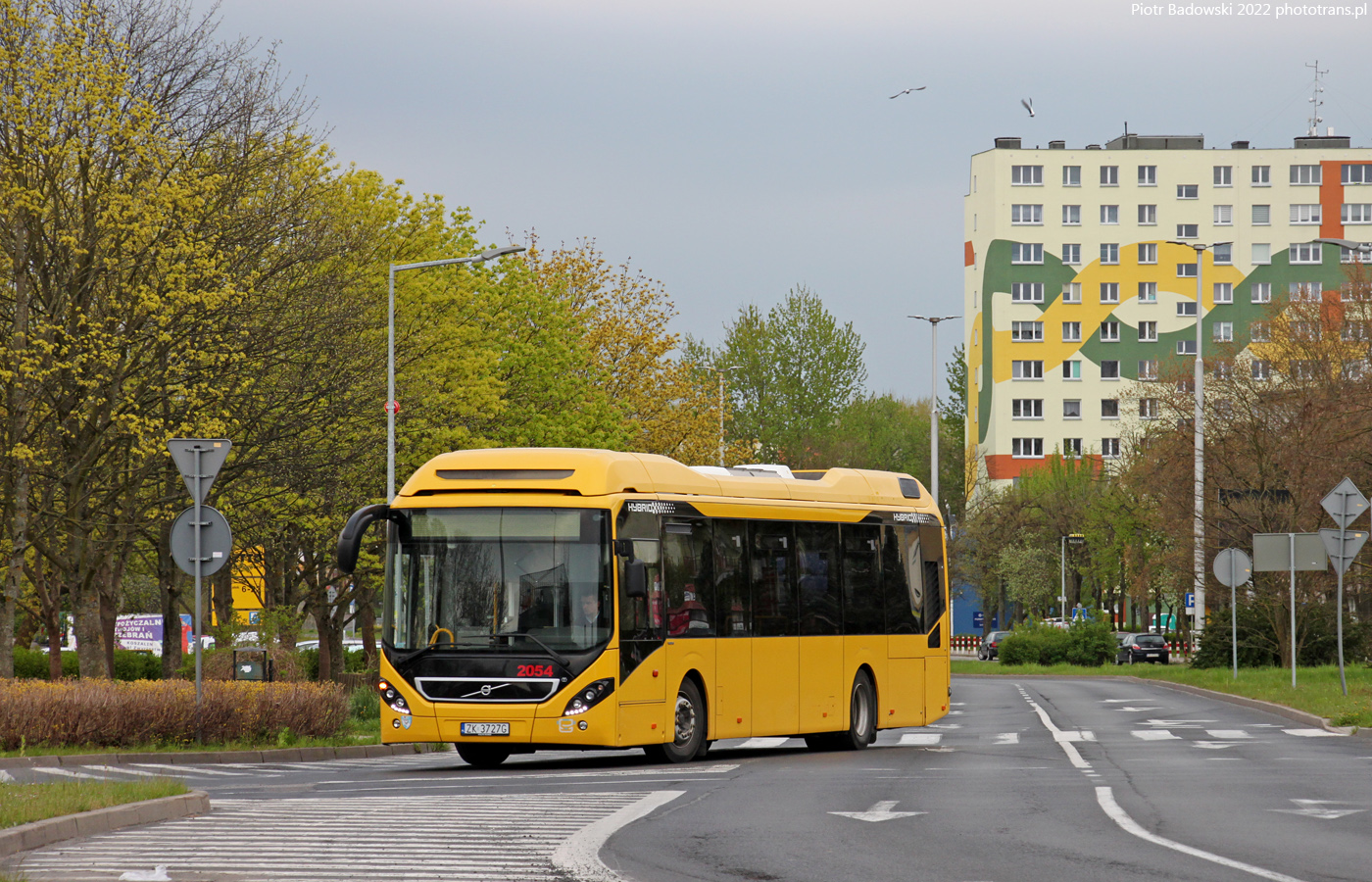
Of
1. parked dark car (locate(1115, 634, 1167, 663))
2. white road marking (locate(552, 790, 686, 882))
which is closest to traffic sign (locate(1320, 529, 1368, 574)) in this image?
white road marking (locate(552, 790, 686, 882))

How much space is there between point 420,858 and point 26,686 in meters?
10.9

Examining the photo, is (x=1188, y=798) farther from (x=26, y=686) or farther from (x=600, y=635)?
(x=26, y=686)

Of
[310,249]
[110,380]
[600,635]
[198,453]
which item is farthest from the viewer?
[310,249]

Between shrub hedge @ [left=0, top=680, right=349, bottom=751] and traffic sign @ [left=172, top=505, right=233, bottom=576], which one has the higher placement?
traffic sign @ [left=172, top=505, right=233, bottom=576]

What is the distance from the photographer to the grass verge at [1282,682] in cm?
2778

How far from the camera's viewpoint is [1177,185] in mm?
109938

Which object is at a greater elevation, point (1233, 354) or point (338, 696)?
point (1233, 354)

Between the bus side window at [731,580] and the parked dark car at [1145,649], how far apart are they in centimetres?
5003

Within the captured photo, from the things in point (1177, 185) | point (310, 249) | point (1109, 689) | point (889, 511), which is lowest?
point (1109, 689)

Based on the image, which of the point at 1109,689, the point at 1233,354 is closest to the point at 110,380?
the point at 1109,689

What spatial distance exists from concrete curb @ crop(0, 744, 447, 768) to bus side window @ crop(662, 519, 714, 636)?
483 cm

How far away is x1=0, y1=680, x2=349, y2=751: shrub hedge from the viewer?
1891 centimetres

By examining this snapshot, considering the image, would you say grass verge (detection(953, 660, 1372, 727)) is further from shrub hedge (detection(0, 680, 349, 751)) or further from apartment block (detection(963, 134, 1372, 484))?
apartment block (detection(963, 134, 1372, 484))

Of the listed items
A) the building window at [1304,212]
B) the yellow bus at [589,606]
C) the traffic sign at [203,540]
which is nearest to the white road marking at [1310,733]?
the yellow bus at [589,606]
